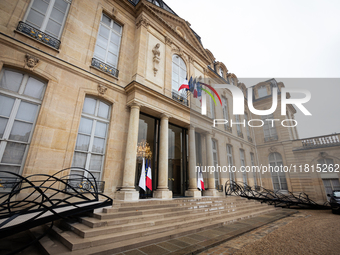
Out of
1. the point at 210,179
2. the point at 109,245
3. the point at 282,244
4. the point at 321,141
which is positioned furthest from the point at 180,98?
the point at 321,141

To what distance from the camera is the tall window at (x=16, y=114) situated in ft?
13.7

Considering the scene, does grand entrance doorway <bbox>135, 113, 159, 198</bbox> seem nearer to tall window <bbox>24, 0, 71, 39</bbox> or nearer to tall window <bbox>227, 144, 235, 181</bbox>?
tall window <bbox>24, 0, 71, 39</bbox>

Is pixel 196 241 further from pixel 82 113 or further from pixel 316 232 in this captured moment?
pixel 82 113

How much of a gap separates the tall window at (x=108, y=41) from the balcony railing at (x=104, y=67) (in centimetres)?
34

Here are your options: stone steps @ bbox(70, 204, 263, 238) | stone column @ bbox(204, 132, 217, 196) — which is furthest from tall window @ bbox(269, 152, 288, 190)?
stone steps @ bbox(70, 204, 263, 238)

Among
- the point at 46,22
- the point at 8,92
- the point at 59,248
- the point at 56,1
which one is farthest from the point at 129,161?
the point at 56,1

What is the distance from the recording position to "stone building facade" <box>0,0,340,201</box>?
14.9 feet

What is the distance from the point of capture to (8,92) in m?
4.41

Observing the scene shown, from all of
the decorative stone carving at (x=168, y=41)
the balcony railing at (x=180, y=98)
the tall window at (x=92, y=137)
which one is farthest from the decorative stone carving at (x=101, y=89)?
the decorative stone carving at (x=168, y=41)

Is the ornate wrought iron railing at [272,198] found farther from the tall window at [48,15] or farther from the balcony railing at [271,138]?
the tall window at [48,15]

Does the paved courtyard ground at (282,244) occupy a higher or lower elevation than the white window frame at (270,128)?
lower

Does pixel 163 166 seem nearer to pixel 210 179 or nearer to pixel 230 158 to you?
pixel 210 179

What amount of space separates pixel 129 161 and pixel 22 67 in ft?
13.6

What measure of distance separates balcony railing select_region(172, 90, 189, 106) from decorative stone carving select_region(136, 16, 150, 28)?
139 inches
